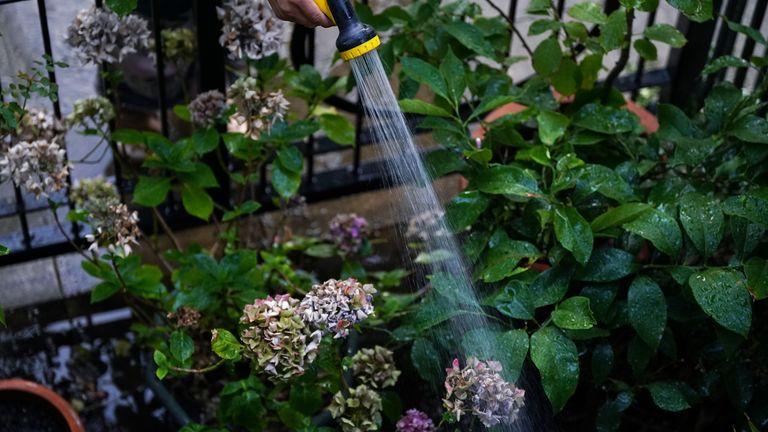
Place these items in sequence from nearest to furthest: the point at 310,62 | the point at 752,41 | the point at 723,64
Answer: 1. the point at 723,64
2. the point at 310,62
3. the point at 752,41

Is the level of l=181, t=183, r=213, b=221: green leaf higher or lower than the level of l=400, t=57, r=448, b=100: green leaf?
lower

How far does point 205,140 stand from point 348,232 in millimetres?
456

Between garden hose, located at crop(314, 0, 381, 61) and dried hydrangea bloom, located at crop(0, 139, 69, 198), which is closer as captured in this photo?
garden hose, located at crop(314, 0, 381, 61)

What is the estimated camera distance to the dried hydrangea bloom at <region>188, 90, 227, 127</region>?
2.16 meters

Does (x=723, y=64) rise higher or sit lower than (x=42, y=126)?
higher

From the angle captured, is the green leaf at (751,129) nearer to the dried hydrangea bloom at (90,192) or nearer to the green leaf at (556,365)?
the green leaf at (556,365)

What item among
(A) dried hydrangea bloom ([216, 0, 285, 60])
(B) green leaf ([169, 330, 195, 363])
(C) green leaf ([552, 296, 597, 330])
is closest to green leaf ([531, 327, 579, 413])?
(C) green leaf ([552, 296, 597, 330])

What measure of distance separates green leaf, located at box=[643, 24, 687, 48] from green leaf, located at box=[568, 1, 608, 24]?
0.39 ft

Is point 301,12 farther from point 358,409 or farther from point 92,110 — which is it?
point 358,409

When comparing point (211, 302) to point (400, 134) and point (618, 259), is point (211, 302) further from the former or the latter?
point (618, 259)

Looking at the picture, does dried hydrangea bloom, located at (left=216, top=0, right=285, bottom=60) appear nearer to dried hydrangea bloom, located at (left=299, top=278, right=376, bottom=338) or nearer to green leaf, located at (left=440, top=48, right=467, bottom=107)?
green leaf, located at (left=440, top=48, right=467, bottom=107)

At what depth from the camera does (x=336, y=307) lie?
1637mm

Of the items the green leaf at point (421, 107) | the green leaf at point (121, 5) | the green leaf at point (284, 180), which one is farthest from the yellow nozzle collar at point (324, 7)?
the green leaf at point (284, 180)

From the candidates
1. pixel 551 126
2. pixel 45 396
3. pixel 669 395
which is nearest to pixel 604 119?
pixel 551 126
